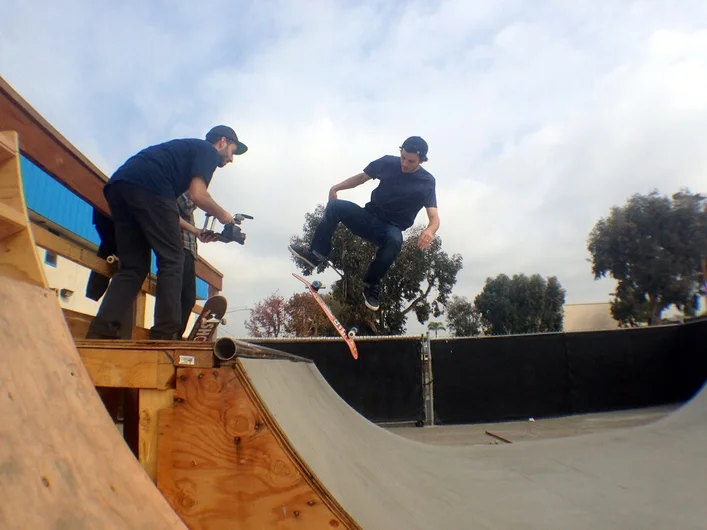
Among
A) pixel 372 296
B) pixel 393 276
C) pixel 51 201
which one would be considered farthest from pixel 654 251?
pixel 51 201

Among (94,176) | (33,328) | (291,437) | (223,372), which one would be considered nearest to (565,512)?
(291,437)

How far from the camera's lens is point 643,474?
364 centimetres

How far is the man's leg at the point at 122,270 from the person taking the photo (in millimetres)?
2473

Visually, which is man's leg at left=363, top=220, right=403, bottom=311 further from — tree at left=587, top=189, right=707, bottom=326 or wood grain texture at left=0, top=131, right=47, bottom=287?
tree at left=587, top=189, right=707, bottom=326

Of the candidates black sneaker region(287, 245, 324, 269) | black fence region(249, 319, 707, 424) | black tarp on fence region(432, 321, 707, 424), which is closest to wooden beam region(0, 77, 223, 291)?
black sneaker region(287, 245, 324, 269)

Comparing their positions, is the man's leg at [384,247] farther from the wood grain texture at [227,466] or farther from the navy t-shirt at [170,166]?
the wood grain texture at [227,466]

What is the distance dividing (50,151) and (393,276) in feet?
55.4

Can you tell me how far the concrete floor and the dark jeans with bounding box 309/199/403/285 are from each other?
12.2ft

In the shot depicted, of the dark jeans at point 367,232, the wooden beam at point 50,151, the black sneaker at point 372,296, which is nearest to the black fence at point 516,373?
the black sneaker at point 372,296

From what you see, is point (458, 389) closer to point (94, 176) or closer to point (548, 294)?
point (94, 176)

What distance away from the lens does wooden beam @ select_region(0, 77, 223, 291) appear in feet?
6.86

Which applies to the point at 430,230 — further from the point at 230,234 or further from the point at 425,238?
the point at 230,234

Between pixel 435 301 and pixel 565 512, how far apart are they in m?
23.7

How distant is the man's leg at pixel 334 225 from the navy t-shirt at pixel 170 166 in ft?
5.73
